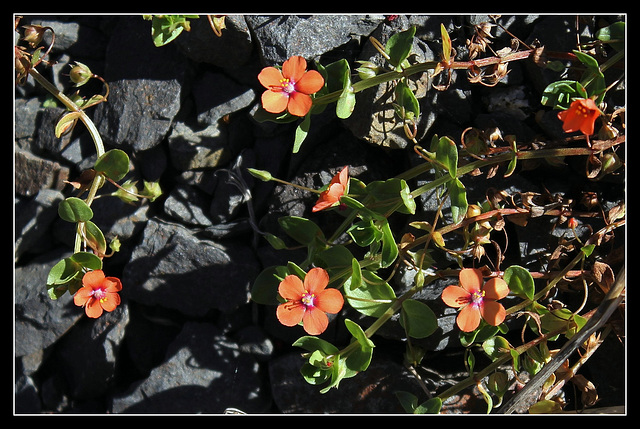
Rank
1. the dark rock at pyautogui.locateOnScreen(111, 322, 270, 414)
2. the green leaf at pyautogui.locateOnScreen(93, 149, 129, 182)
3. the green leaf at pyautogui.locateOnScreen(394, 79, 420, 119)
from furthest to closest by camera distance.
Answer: the dark rock at pyautogui.locateOnScreen(111, 322, 270, 414) < the green leaf at pyautogui.locateOnScreen(93, 149, 129, 182) < the green leaf at pyautogui.locateOnScreen(394, 79, 420, 119)

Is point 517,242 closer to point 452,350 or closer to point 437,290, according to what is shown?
point 437,290

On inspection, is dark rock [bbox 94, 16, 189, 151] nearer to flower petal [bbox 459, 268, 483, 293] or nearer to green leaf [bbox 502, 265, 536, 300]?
flower petal [bbox 459, 268, 483, 293]

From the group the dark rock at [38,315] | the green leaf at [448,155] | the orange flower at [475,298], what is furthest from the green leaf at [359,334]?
the dark rock at [38,315]

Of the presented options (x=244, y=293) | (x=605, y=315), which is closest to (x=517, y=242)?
(x=605, y=315)

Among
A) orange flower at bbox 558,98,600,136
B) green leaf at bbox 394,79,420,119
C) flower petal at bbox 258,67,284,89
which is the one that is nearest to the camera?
orange flower at bbox 558,98,600,136

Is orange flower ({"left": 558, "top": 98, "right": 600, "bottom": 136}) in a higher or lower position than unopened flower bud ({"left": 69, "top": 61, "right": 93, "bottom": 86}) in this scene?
higher

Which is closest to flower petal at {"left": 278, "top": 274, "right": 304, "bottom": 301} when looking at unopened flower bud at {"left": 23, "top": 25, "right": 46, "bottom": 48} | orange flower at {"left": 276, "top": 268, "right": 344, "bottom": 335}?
orange flower at {"left": 276, "top": 268, "right": 344, "bottom": 335}

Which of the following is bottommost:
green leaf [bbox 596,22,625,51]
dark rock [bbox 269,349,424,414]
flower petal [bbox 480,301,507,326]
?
dark rock [bbox 269,349,424,414]

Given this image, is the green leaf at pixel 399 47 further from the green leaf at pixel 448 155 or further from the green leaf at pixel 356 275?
the green leaf at pixel 356 275
